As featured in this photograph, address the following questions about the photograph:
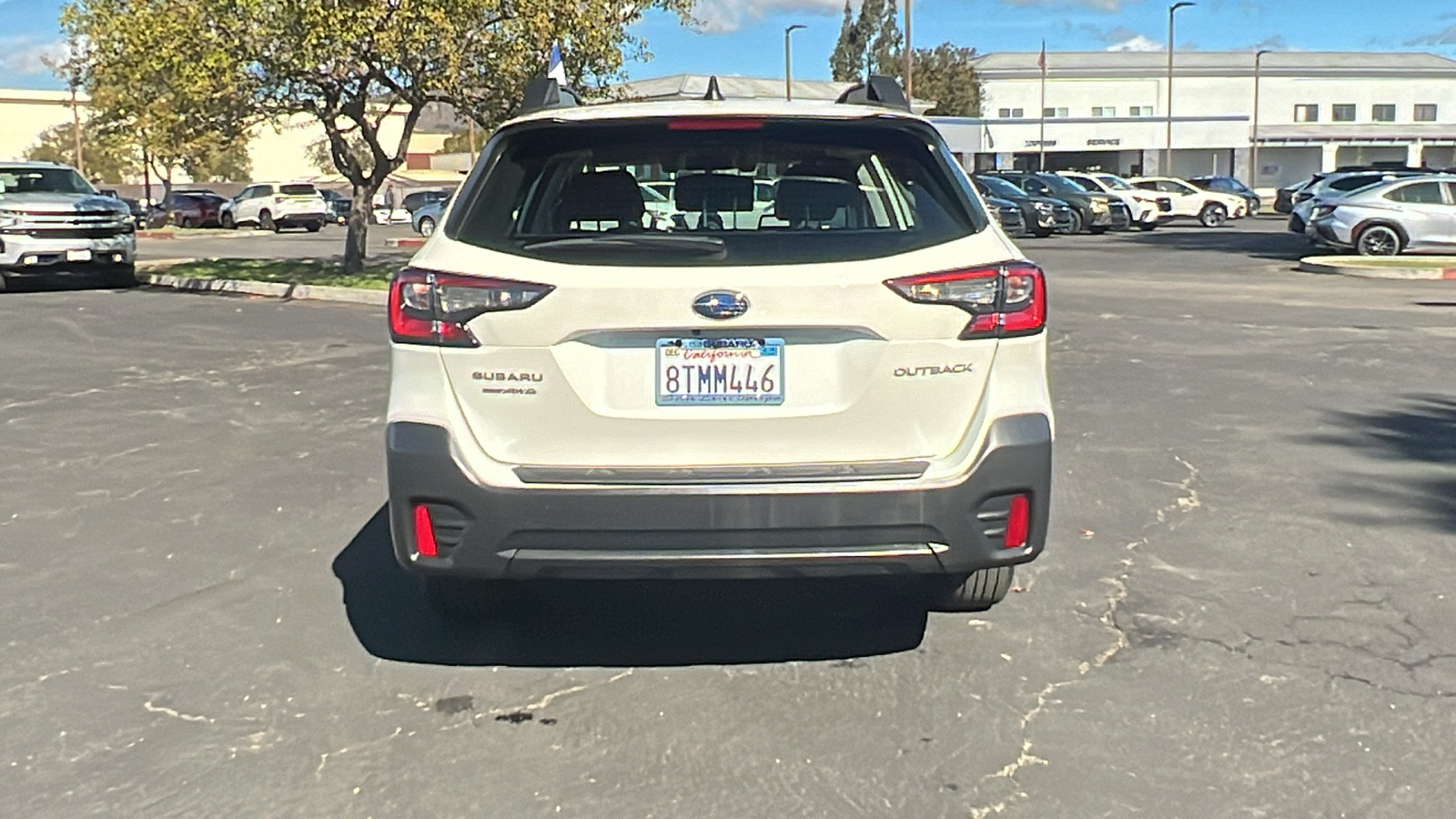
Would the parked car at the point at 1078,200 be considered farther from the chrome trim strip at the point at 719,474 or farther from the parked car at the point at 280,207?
the chrome trim strip at the point at 719,474

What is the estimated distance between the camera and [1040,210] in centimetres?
3092

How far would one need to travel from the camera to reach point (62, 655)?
445 centimetres

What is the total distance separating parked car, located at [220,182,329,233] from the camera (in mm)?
43594

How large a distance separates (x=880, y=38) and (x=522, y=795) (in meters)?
96.4

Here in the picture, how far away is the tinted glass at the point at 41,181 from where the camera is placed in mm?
18203

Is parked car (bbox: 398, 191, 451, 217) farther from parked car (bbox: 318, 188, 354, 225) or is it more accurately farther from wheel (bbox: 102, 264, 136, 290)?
wheel (bbox: 102, 264, 136, 290)

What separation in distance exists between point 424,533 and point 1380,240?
21.9m

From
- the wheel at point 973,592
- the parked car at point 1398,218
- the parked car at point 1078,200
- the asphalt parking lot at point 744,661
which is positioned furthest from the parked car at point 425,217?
the wheel at point 973,592

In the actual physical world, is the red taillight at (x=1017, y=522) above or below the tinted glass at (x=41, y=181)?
below

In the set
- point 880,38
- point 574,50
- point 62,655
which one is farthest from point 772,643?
point 880,38

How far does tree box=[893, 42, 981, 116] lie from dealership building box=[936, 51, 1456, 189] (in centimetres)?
679

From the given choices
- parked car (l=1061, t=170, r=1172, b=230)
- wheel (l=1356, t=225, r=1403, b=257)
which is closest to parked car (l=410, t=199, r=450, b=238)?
parked car (l=1061, t=170, r=1172, b=230)

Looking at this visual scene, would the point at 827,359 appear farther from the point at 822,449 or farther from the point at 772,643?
the point at 772,643

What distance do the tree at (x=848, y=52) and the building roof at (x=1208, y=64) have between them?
52.3ft
